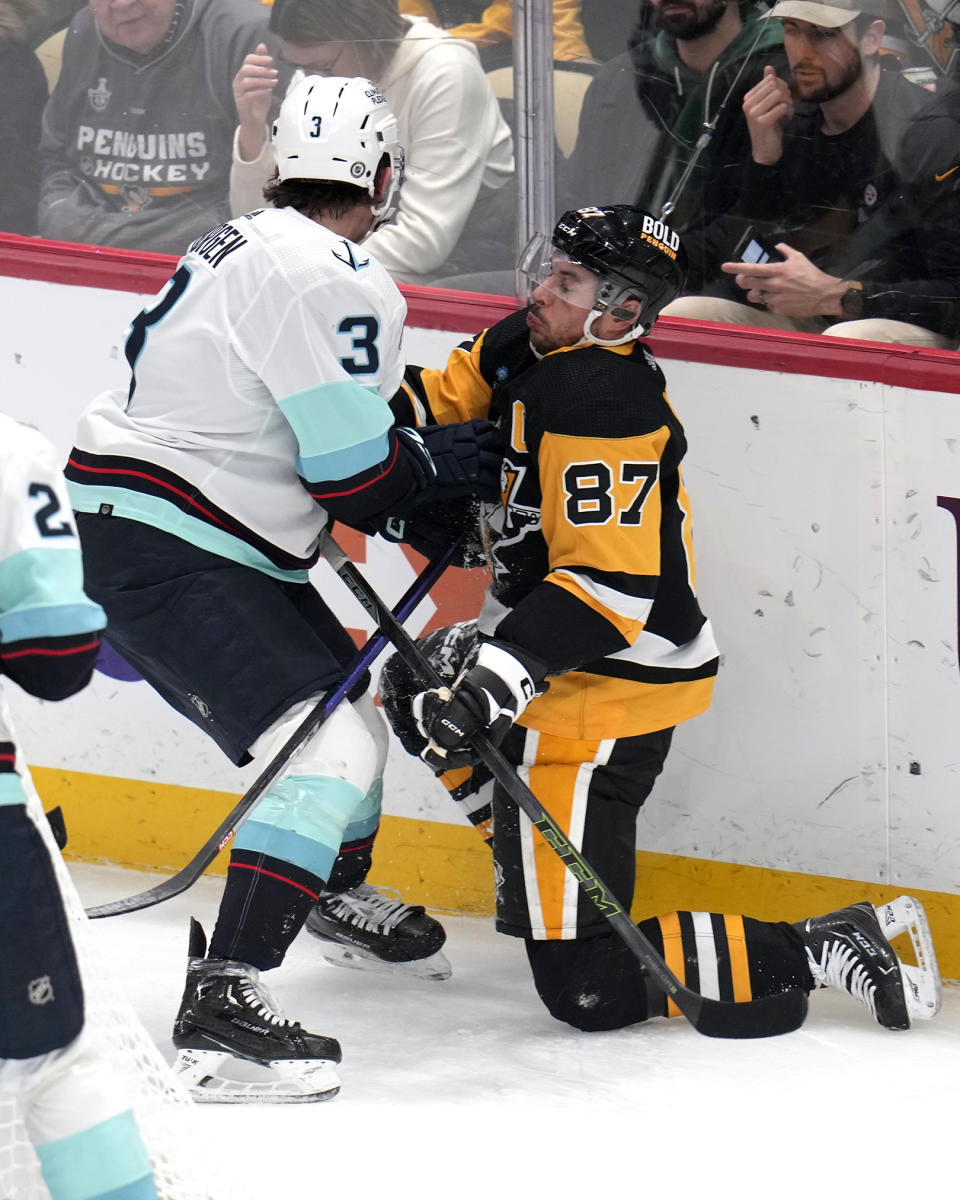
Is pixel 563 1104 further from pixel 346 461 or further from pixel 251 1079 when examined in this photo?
pixel 346 461

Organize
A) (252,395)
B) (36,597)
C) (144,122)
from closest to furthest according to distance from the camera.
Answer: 1. (36,597)
2. (252,395)
3. (144,122)

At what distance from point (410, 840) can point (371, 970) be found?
328 millimetres

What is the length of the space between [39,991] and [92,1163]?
0.53ft

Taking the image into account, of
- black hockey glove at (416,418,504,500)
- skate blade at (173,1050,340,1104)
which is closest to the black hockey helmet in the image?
black hockey glove at (416,418,504,500)

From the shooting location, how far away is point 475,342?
8.88 feet

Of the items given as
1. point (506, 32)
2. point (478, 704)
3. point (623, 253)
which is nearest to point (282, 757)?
point (478, 704)

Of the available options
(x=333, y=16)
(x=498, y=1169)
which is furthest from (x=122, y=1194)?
(x=333, y=16)

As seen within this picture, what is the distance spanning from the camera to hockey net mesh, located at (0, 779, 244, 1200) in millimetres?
1800

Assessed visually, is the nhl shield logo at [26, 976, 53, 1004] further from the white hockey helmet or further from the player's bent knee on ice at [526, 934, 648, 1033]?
the white hockey helmet

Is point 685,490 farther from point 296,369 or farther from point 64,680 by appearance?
point 64,680

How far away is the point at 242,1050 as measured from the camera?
7.34 feet

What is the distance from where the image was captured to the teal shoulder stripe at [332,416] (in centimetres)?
229

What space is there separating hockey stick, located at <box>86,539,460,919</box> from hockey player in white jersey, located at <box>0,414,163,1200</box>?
73 cm

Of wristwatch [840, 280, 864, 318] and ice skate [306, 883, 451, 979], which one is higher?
wristwatch [840, 280, 864, 318]
